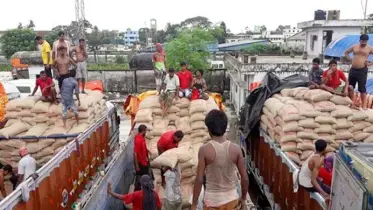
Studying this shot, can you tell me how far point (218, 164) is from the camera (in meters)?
2.57

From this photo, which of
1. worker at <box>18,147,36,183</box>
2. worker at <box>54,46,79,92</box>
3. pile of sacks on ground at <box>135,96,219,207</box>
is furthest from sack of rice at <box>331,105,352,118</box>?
worker at <box>54,46,79,92</box>

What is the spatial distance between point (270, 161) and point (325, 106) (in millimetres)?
1120

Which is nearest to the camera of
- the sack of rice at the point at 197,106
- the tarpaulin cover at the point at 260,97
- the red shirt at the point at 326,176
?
the red shirt at the point at 326,176

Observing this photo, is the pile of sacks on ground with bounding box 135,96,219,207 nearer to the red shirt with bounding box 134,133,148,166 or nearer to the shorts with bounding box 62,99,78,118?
the red shirt with bounding box 134,133,148,166

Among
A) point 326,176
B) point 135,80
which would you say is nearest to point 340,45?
point 135,80

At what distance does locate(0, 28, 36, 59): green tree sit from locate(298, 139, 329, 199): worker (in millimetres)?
33100

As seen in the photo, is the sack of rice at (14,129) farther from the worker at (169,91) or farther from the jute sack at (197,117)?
the jute sack at (197,117)

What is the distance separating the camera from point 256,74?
12062 mm

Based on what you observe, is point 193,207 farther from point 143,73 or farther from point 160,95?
point 143,73

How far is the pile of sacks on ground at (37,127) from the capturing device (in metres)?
4.92

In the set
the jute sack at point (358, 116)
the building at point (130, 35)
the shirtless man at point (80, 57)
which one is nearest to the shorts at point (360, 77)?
the jute sack at point (358, 116)

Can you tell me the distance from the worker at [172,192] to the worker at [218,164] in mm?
1354

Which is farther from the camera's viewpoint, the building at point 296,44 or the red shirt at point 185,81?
the building at point 296,44

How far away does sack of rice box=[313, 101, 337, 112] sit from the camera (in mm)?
4766
